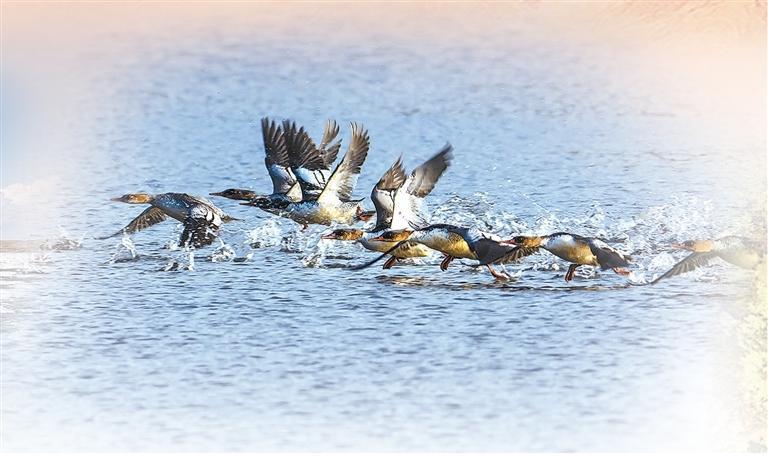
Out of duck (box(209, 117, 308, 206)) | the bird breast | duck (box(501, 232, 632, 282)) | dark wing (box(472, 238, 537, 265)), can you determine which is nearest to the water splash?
duck (box(209, 117, 308, 206))

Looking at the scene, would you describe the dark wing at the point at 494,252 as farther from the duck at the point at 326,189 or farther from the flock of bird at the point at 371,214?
the duck at the point at 326,189

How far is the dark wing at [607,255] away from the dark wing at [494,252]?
508mm

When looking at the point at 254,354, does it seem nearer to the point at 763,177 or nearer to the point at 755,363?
the point at 755,363

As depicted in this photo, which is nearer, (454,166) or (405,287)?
(405,287)

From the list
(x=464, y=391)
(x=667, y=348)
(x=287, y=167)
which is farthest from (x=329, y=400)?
(x=287, y=167)

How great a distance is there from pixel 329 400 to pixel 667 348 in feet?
8.93

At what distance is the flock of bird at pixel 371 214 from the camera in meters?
12.7

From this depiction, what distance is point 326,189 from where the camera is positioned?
561 inches

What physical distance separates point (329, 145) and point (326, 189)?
0.96m

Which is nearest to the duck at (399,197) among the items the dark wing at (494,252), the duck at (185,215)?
the dark wing at (494,252)

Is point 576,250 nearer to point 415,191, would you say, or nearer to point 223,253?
point 415,191

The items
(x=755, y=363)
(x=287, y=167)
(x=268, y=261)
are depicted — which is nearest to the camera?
(x=755, y=363)

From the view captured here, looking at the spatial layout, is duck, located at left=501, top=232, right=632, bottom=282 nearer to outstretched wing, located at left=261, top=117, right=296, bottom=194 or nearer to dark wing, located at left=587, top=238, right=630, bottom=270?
dark wing, located at left=587, top=238, right=630, bottom=270

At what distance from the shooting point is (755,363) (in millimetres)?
11273
